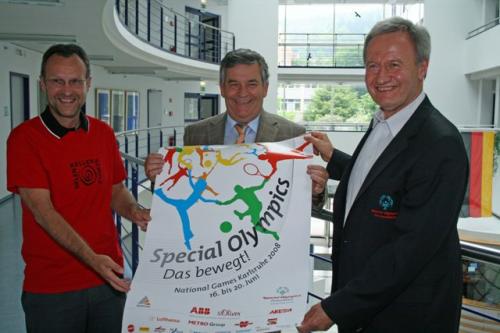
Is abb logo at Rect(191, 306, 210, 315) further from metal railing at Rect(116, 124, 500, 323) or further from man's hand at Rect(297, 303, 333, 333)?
metal railing at Rect(116, 124, 500, 323)

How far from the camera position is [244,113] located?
1787 millimetres

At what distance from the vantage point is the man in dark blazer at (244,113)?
68.5 inches

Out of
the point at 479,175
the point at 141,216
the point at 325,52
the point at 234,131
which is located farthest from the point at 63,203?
the point at 325,52

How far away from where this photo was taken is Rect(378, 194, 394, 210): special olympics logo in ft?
3.93

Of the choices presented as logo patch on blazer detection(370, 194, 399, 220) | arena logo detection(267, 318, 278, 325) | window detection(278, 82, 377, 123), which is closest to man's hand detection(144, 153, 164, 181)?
arena logo detection(267, 318, 278, 325)

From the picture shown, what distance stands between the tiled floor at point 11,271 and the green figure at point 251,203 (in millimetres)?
2342

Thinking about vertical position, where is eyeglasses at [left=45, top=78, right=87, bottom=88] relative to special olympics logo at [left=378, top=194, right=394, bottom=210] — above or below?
above

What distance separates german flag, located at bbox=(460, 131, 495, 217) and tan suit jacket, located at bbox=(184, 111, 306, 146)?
758 cm

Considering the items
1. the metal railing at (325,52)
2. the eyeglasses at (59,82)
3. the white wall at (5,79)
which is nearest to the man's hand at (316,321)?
the eyeglasses at (59,82)

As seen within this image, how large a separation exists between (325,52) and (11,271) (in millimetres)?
13234

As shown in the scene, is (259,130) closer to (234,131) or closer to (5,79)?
(234,131)

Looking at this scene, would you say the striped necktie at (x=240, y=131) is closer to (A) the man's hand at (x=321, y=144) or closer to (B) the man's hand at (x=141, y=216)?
(A) the man's hand at (x=321, y=144)

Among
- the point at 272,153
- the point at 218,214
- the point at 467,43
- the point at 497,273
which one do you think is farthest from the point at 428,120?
the point at 467,43

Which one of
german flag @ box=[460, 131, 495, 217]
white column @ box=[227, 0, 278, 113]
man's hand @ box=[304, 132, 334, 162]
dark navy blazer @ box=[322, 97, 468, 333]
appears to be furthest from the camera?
white column @ box=[227, 0, 278, 113]
